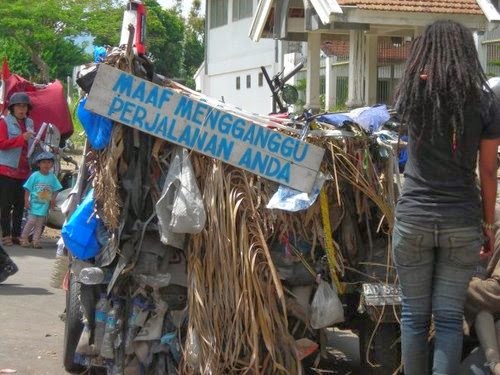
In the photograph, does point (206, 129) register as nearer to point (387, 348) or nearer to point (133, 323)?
point (133, 323)

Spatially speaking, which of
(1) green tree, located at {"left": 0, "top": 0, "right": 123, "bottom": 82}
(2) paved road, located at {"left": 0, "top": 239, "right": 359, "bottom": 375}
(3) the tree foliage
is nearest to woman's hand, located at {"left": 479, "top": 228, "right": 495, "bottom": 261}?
(2) paved road, located at {"left": 0, "top": 239, "right": 359, "bottom": 375}

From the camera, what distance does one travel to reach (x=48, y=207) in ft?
36.1

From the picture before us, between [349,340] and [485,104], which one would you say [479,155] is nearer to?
[485,104]

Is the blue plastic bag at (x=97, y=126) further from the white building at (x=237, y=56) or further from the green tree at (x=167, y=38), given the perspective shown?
the green tree at (x=167, y=38)

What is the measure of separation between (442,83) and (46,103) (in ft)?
27.1

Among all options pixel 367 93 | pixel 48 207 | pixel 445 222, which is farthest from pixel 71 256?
pixel 367 93

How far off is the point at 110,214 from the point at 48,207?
6227 mm

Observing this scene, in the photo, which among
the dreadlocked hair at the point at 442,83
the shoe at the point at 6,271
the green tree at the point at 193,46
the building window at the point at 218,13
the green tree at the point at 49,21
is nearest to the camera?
the dreadlocked hair at the point at 442,83

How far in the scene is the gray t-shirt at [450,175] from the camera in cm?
418

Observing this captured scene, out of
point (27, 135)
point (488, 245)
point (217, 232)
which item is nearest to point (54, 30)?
point (27, 135)

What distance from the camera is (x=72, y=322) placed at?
210 inches

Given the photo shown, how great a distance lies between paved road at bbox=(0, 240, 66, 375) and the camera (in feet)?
19.3

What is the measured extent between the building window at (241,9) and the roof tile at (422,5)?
15937 mm

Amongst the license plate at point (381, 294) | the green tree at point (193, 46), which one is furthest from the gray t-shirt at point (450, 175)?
the green tree at point (193, 46)
